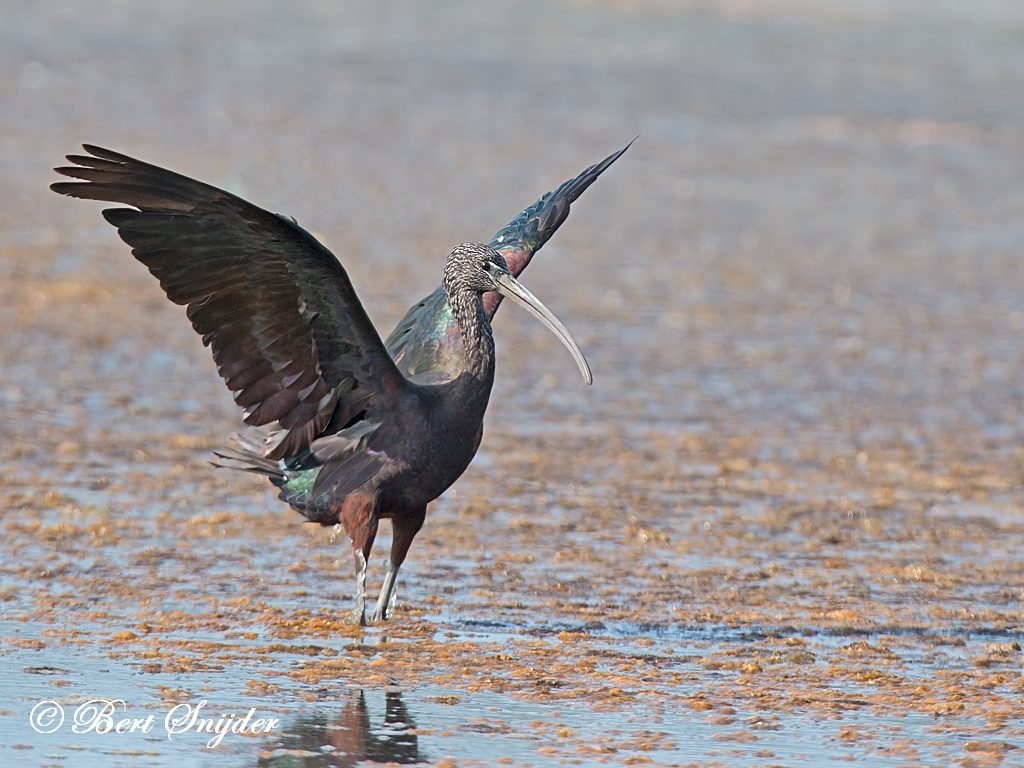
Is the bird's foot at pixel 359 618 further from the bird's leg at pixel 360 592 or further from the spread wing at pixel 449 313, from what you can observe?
the spread wing at pixel 449 313

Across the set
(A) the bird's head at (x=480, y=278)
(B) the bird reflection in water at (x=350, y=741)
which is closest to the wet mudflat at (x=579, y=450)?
(B) the bird reflection in water at (x=350, y=741)

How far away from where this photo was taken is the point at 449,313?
7840 millimetres

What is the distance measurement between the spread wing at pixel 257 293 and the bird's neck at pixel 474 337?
297 mm

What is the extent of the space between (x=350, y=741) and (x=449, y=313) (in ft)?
8.49

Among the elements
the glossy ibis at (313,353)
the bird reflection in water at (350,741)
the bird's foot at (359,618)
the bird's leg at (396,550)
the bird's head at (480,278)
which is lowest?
the bird reflection in water at (350,741)

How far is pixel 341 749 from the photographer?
218 inches

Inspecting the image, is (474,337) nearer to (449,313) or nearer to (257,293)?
(449,313)

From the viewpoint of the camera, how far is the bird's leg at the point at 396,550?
7.14 metres

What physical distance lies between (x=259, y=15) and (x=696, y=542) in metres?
24.9

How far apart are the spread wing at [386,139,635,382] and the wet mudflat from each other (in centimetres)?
89

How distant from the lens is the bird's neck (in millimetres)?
7074

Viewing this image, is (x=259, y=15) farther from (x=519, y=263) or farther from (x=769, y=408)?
(x=519, y=263)

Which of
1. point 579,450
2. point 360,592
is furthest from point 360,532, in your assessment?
point 579,450

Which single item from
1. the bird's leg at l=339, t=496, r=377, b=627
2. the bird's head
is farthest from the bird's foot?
the bird's head
